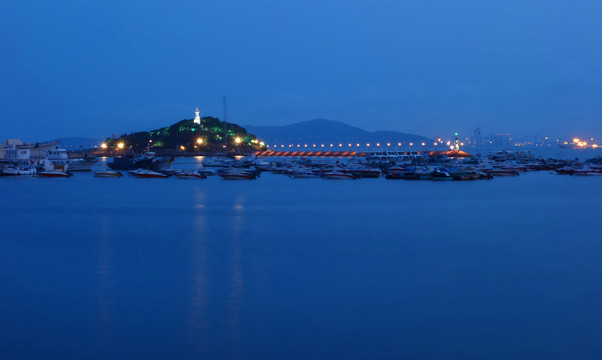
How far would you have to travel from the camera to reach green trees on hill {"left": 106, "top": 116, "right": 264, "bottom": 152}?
108m

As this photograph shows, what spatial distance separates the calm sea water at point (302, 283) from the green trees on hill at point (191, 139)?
87.7 m

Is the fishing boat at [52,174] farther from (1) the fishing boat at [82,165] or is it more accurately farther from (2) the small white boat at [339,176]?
(2) the small white boat at [339,176]

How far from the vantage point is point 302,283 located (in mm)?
9141

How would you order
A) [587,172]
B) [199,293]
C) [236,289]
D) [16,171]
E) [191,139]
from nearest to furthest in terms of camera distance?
[199,293], [236,289], [16,171], [587,172], [191,139]

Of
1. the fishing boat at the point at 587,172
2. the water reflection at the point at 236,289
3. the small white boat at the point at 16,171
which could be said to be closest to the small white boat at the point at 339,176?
the fishing boat at the point at 587,172

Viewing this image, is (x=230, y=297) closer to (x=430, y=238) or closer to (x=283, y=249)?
(x=283, y=249)

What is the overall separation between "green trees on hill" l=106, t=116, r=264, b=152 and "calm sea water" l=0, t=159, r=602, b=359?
A: 87.7 meters

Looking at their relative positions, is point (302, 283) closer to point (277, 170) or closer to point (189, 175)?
point (189, 175)

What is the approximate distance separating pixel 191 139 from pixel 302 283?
102367mm

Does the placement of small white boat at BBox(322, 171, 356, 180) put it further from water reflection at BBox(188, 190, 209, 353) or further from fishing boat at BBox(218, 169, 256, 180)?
water reflection at BBox(188, 190, 209, 353)

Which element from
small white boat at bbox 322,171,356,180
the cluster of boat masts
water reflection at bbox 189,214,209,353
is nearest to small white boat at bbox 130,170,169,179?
the cluster of boat masts

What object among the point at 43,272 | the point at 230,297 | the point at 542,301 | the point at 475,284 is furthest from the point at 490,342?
the point at 43,272

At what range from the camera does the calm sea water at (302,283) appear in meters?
6.38

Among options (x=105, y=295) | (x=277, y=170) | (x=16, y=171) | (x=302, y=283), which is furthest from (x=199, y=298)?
(x=16, y=171)
